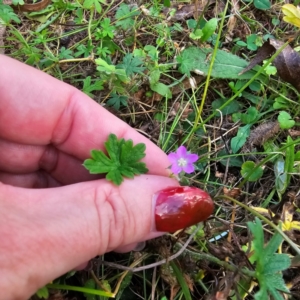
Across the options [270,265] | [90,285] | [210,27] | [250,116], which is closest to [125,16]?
[210,27]

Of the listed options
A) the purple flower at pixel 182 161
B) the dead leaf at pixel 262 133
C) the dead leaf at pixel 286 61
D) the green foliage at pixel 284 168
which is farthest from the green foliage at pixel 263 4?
the purple flower at pixel 182 161

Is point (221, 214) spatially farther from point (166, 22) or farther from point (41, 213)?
point (166, 22)

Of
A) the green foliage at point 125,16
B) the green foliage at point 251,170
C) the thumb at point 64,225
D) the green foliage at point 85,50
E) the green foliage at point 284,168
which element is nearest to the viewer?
the thumb at point 64,225

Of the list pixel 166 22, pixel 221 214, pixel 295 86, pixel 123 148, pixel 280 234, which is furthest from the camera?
pixel 166 22

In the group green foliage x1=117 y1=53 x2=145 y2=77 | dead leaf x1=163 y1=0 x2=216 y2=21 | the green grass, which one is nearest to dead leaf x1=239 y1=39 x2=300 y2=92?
the green grass

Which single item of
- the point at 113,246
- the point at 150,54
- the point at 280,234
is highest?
the point at 150,54

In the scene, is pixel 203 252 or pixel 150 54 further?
pixel 150 54

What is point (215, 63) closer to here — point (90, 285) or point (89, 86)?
point (89, 86)

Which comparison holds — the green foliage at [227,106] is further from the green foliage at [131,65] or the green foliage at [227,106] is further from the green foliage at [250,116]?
the green foliage at [131,65]

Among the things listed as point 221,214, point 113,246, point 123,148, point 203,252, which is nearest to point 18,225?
point 113,246
